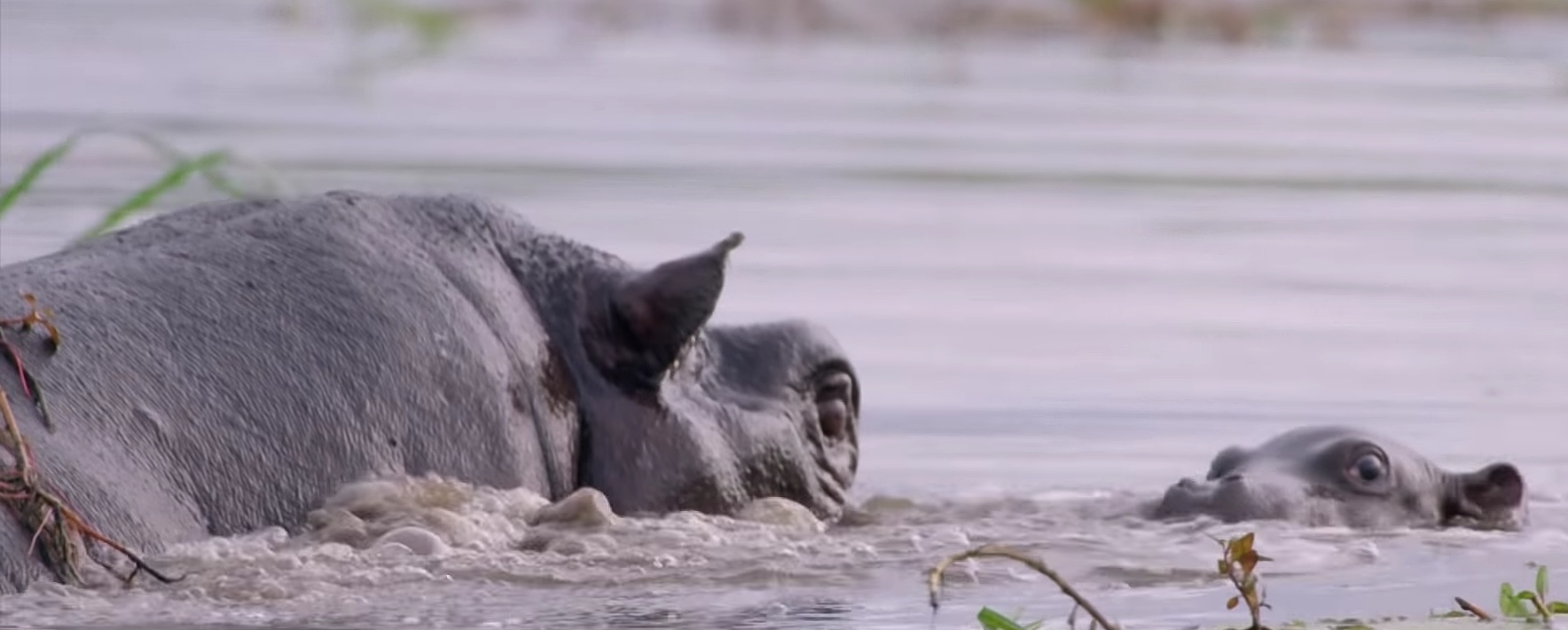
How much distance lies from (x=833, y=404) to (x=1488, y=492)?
1369mm

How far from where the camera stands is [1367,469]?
20.1 feet

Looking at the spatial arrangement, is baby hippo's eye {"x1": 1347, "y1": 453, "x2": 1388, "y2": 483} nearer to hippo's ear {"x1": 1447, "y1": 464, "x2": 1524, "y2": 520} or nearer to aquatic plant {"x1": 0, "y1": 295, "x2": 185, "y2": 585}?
hippo's ear {"x1": 1447, "y1": 464, "x2": 1524, "y2": 520}

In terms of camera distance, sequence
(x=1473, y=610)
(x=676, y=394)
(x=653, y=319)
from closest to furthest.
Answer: (x=1473, y=610), (x=653, y=319), (x=676, y=394)

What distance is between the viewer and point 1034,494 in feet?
21.2

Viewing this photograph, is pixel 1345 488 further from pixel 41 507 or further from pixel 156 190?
pixel 41 507

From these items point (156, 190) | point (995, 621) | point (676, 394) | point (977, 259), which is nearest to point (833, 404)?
point (676, 394)

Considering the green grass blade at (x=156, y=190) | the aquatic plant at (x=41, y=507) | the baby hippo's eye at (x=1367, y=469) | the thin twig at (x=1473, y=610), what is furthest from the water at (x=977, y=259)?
the green grass blade at (x=156, y=190)

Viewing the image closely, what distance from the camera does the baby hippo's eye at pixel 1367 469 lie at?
612 centimetres

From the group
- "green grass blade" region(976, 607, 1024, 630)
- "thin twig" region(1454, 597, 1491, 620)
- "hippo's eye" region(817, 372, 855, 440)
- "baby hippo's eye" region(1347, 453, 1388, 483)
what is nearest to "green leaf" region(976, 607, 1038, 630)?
"green grass blade" region(976, 607, 1024, 630)

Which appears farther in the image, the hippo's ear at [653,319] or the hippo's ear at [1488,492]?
the hippo's ear at [1488,492]

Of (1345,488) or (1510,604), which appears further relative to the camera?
(1345,488)

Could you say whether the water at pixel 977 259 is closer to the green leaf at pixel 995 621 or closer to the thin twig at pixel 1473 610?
the thin twig at pixel 1473 610

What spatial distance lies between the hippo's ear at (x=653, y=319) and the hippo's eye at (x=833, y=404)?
47cm

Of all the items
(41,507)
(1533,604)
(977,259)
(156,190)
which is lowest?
(1533,604)
